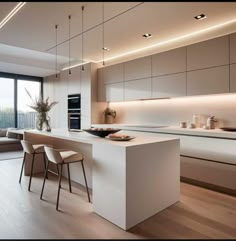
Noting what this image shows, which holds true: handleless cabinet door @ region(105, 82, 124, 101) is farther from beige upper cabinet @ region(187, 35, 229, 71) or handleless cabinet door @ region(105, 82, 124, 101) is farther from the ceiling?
beige upper cabinet @ region(187, 35, 229, 71)

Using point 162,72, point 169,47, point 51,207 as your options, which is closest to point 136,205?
point 51,207

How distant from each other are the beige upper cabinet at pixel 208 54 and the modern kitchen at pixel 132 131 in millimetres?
16

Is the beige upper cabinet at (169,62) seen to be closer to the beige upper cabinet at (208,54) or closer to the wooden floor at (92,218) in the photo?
the beige upper cabinet at (208,54)

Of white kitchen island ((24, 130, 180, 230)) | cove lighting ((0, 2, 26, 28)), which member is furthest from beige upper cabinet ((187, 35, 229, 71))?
cove lighting ((0, 2, 26, 28))

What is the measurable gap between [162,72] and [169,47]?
0.49 m

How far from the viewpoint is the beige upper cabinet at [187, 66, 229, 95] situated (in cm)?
314

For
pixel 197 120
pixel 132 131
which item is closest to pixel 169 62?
pixel 197 120

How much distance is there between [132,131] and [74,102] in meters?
2.30

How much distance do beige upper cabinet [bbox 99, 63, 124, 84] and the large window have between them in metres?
2.97

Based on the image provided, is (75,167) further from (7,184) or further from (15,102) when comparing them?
(15,102)

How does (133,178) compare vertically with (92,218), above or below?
above

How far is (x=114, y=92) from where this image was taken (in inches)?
200

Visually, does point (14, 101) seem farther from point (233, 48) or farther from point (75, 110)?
point (233, 48)

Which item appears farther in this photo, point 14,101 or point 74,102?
point 14,101
